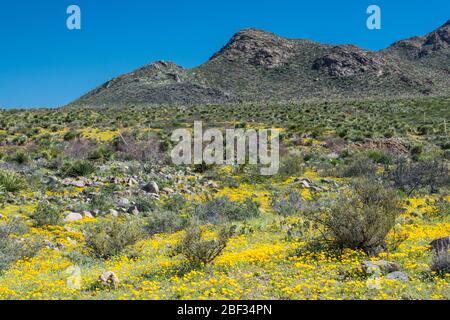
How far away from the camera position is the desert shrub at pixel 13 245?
8.45 meters

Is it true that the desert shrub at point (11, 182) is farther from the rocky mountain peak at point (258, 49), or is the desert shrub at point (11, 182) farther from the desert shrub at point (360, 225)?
the rocky mountain peak at point (258, 49)

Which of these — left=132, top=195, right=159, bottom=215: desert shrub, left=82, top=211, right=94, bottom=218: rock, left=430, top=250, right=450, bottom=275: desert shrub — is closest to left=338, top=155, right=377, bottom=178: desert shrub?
left=132, top=195, right=159, bottom=215: desert shrub

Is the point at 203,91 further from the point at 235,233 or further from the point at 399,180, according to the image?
the point at 235,233

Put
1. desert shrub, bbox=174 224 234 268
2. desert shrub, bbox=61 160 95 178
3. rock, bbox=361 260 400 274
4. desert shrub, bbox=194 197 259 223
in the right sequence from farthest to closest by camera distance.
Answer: desert shrub, bbox=61 160 95 178, desert shrub, bbox=194 197 259 223, desert shrub, bbox=174 224 234 268, rock, bbox=361 260 400 274

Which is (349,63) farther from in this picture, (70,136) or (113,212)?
(113,212)

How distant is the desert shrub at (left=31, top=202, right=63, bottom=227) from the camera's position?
11625 mm

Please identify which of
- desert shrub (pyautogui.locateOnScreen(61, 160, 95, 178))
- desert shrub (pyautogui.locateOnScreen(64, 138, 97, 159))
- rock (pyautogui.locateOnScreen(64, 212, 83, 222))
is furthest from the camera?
desert shrub (pyautogui.locateOnScreen(64, 138, 97, 159))

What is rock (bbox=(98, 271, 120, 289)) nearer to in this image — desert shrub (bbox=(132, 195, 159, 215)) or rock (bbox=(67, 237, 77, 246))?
rock (bbox=(67, 237, 77, 246))

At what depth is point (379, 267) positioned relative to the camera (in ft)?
23.0

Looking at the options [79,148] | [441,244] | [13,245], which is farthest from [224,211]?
[79,148]

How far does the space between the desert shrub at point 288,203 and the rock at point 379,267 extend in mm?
6284

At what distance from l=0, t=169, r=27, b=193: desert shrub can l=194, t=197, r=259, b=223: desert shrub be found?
19.4ft

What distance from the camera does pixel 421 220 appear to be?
1191 centimetres
